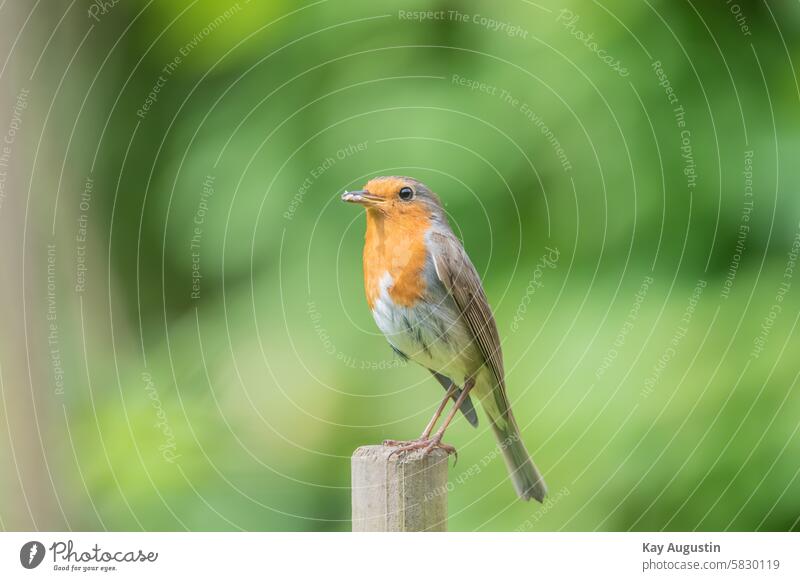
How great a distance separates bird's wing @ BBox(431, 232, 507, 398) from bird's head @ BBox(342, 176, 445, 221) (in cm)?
10

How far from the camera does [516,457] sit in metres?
2.58

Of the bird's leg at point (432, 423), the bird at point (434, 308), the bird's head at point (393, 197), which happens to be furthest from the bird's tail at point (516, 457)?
the bird's head at point (393, 197)

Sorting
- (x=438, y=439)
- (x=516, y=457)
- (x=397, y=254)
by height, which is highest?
(x=397, y=254)

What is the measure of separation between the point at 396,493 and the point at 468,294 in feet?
1.98

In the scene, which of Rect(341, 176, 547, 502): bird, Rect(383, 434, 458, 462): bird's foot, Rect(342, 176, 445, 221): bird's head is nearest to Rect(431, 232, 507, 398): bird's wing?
Rect(341, 176, 547, 502): bird

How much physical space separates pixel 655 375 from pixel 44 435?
1961mm

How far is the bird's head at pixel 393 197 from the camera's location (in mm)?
2184

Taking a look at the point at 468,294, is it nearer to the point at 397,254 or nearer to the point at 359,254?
the point at 397,254

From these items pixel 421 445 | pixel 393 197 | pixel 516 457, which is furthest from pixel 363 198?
pixel 516 457

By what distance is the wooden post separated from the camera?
6.51ft

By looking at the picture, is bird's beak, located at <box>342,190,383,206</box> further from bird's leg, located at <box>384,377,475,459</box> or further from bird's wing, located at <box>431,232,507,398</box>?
bird's leg, located at <box>384,377,475,459</box>

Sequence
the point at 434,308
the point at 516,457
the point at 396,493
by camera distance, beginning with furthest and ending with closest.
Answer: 1. the point at 516,457
2. the point at 434,308
3. the point at 396,493

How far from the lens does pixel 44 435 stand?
316 cm

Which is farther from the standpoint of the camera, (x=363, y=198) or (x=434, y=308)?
(x=434, y=308)
